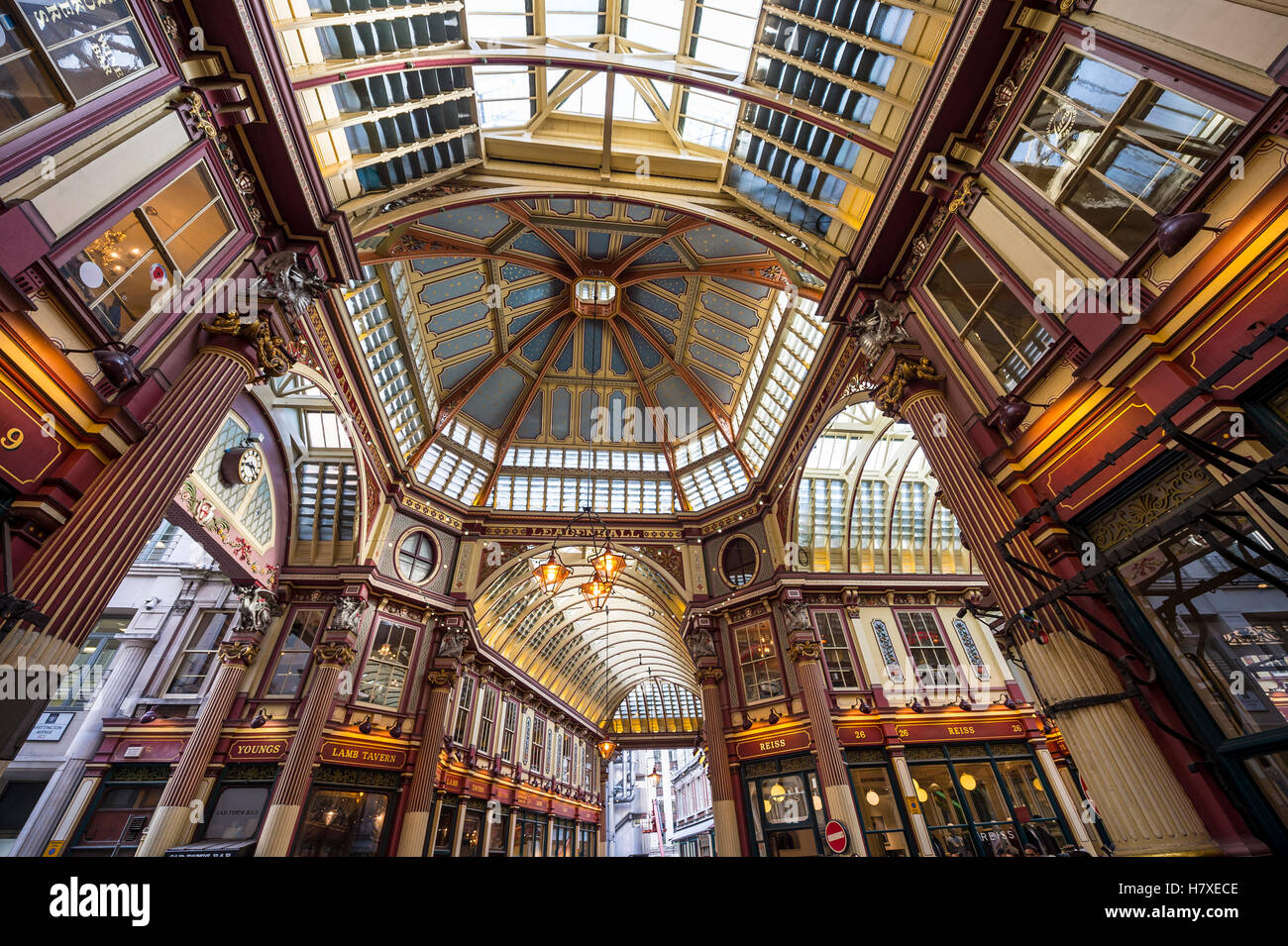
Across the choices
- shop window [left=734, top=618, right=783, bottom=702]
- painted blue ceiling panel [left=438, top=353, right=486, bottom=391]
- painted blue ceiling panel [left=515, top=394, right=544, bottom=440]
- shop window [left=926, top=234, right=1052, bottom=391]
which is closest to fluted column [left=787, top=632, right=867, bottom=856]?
shop window [left=734, top=618, right=783, bottom=702]

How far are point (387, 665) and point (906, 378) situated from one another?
17763mm

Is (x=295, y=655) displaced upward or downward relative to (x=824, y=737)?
upward

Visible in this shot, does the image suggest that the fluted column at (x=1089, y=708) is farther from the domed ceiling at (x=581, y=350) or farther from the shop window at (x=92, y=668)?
the shop window at (x=92, y=668)

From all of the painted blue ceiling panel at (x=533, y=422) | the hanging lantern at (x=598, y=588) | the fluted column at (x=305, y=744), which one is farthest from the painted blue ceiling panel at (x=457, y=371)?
the hanging lantern at (x=598, y=588)

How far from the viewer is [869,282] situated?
13.4m

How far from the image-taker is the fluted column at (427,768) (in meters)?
17.0

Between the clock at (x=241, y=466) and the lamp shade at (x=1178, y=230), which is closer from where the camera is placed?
the lamp shade at (x=1178, y=230)

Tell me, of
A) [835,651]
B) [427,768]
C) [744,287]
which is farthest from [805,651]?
[744,287]

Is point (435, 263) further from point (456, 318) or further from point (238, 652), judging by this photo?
point (238, 652)

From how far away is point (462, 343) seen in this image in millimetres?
23359

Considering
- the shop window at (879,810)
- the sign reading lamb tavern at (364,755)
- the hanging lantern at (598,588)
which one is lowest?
the shop window at (879,810)

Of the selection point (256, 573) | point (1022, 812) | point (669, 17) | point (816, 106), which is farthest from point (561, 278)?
point (1022, 812)

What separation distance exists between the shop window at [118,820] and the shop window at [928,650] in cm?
2377
